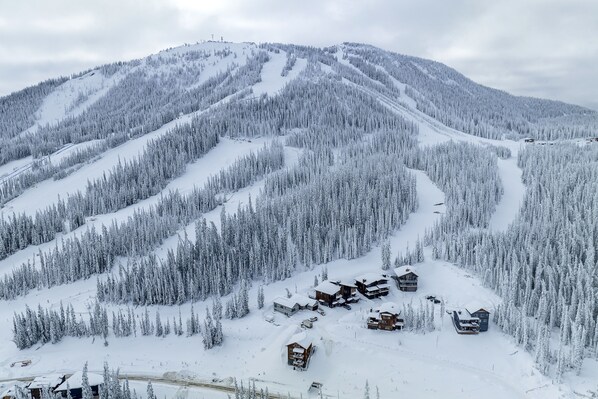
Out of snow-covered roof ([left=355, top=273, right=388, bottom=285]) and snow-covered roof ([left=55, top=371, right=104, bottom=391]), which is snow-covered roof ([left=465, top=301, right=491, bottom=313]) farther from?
snow-covered roof ([left=55, top=371, right=104, bottom=391])

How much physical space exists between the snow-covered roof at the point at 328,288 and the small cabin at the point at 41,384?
145 ft

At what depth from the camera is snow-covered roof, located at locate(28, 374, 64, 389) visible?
57.9m

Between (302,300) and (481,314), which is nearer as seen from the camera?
(481,314)

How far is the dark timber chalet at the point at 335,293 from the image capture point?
81688 mm

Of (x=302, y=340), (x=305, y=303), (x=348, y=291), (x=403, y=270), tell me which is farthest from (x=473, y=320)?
(x=305, y=303)

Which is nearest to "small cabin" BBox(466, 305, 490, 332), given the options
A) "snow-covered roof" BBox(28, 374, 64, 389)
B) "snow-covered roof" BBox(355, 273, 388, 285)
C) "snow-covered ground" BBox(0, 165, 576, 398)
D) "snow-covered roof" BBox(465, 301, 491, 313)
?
"snow-covered roof" BBox(465, 301, 491, 313)

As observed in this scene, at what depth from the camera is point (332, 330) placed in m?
73.5

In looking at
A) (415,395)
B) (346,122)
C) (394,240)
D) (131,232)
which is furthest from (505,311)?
(346,122)

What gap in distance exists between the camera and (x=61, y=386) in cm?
5700

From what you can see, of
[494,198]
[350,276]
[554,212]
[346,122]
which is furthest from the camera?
[346,122]

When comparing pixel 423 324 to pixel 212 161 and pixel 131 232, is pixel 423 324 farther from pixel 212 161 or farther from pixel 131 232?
pixel 212 161

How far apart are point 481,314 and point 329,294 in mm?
26369

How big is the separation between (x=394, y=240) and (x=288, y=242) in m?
27.2

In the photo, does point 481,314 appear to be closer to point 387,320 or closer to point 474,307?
point 474,307
